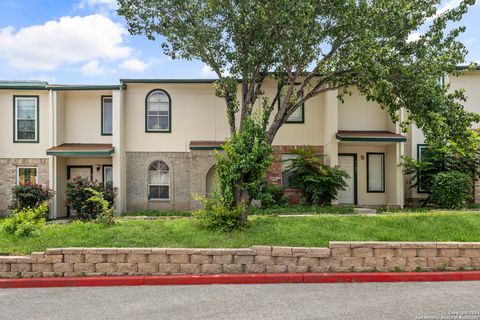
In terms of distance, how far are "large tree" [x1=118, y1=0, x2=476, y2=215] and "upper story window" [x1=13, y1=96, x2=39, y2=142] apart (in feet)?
24.3

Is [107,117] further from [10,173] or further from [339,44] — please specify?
[339,44]

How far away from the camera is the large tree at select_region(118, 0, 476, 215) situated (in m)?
8.27

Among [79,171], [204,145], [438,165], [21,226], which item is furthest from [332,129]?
[79,171]

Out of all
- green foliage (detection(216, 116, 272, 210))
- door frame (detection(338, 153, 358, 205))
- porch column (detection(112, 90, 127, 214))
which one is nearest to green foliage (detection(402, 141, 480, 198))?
door frame (detection(338, 153, 358, 205))

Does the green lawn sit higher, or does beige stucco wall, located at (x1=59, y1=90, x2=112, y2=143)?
beige stucco wall, located at (x1=59, y1=90, x2=112, y2=143)

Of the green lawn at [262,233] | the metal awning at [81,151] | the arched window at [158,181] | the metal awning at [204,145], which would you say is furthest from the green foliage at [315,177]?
the metal awning at [81,151]

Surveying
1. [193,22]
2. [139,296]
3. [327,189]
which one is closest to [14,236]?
[139,296]

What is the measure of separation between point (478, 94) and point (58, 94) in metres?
17.8

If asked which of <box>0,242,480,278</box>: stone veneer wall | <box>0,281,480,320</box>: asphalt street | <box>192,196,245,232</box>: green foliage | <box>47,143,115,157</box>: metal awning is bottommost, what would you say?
<box>0,281,480,320</box>: asphalt street

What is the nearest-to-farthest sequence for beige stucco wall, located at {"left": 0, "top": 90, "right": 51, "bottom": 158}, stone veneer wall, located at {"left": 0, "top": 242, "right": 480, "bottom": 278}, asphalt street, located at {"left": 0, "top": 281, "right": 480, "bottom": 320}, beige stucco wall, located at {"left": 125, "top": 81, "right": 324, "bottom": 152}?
asphalt street, located at {"left": 0, "top": 281, "right": 480, "bottom": 320} → stone veneer wall, located at {"left": 0, "top": 242, "right": 480, "bottom": 278} → beige stucco wall, located at {"left": 0, "top": 90, "right": 51, "bottom": 158} → beige stucco wall, located at {"left": 125, "top": 81, "right": 324, "bottom": 152}

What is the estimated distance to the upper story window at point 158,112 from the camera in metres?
14.8

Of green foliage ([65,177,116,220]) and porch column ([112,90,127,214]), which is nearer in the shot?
green foliage ([65,177,116,220])

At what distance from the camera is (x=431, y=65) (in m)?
8.32

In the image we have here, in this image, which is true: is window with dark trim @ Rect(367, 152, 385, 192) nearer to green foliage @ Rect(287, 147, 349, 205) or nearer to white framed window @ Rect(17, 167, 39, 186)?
green foliage @ Rect(287, 147, 349, 205)
